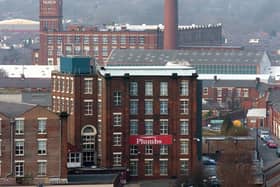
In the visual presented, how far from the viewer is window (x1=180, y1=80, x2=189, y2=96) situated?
29.4 metres

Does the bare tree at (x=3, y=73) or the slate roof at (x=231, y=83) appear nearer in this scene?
the slate roof at (x=231, y=83)

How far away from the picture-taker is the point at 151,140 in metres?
29.3

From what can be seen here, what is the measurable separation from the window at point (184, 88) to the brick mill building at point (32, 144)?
4.26 meters

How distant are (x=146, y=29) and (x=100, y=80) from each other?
119ft

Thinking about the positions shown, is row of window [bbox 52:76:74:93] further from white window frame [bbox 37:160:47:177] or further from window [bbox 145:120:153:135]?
white window frame [bbox 37:160:47:177]

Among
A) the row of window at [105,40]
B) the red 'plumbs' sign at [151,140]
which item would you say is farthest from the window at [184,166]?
the row of window at [105,40]

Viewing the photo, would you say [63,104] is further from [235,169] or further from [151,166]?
[235,169]

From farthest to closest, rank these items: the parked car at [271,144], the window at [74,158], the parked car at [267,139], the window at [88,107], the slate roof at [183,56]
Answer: the slate roof at [183,56], the parked car at [267,139], the parked car at [271,144], the window at [88,107], the window at [74,158]

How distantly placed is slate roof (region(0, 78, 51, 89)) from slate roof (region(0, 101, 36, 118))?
22285 mm

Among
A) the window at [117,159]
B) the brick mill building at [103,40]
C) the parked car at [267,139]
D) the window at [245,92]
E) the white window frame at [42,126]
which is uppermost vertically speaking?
the brick mill building at [103,40]

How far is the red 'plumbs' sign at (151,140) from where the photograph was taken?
2930 centimetres

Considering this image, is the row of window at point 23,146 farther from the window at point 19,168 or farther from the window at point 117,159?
the window at point 117,159

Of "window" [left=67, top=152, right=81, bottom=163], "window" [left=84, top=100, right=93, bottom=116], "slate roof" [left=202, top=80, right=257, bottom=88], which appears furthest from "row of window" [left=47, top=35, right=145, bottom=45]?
"window" [left=67, top=152, right=81, bottom=163]

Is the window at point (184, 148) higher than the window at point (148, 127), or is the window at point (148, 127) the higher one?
the window at point (148, 127)
